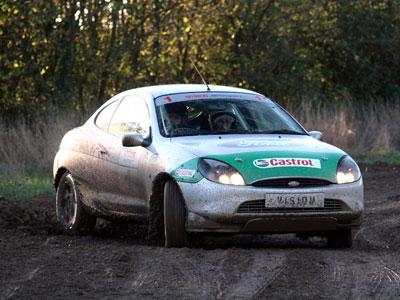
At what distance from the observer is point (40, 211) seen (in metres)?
14.4

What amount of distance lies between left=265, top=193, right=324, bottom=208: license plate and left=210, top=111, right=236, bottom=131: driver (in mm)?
1336

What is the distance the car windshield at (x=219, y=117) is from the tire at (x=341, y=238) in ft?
3.49

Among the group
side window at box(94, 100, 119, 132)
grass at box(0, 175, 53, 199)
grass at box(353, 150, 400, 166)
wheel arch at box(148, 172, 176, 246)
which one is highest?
side window at box(94, 100, 119, 132)

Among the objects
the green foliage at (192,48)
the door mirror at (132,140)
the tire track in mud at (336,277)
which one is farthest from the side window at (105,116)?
the green foliage at (192,48)

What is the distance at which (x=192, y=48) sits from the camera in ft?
102

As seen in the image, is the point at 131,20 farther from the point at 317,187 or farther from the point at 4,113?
the point at 317,187

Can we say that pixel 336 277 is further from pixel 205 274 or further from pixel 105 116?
pixel 105 116

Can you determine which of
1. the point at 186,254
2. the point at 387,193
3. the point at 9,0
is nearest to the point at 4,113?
the point at 9,0

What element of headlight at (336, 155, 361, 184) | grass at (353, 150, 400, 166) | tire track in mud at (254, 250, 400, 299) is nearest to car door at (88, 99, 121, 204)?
headlight at (336, 155, 361, 184)

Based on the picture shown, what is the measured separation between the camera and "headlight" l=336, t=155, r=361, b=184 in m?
10.1

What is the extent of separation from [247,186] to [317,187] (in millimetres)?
574

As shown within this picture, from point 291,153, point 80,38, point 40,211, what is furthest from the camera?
point 80,38

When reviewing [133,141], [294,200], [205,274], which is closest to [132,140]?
[133,141]

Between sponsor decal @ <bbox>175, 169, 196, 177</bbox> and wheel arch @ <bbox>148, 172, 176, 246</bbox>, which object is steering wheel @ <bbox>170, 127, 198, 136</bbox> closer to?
wheel arch @ <bbox>148, 172, 176, 246</bbox>
